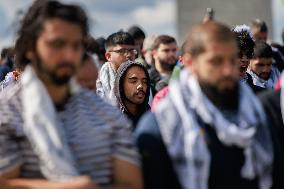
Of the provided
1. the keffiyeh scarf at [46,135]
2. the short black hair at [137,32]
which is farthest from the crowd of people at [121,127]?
the short black hair at [137,32]

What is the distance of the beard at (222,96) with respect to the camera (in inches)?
134

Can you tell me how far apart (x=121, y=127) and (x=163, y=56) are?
4532mm

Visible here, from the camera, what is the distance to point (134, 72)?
5801 mm

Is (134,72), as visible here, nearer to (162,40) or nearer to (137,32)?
(162,40)

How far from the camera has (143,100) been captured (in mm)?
5695

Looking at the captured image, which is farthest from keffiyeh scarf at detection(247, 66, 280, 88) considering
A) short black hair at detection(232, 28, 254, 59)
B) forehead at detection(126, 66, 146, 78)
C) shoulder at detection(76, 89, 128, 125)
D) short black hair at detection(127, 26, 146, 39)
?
shoulder at detection(76, 89, 128, 125)

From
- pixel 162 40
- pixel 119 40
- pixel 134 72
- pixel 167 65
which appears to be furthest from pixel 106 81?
pixel 162 40

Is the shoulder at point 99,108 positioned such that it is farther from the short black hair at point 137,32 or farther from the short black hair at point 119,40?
the short black hair at point 137,32

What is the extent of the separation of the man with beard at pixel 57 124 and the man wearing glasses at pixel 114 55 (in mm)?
3071

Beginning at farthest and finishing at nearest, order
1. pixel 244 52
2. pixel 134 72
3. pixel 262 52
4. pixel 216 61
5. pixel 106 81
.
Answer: pixel 262 52
pixel 106 81
pixel 134 72
pixel 244 52
pixel 216 61

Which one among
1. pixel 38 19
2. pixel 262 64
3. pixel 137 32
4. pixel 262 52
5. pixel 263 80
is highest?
pixel 38 19

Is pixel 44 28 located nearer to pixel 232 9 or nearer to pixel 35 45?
pixel 35 45

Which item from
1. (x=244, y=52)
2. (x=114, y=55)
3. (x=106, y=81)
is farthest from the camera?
(x=114, y=55)

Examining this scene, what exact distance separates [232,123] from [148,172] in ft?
1.48
